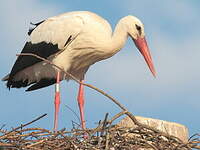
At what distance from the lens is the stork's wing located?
9.57m

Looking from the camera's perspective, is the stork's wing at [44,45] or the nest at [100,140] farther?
the stork's wing at [44,45]

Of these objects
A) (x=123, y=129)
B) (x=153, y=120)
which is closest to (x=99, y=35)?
(x=153, y=120)

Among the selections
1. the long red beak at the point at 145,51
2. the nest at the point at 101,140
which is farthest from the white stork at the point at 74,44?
the nest at the point at 101,140

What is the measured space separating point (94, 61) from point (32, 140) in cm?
391

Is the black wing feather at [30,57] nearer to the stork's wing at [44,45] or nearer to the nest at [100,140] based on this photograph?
the stork's wing at [44,45]

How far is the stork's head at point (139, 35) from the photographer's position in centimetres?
924

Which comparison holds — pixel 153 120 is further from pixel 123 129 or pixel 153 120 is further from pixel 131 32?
pixel 131 32

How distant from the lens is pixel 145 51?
930cm

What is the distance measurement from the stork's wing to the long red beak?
3.05 ft

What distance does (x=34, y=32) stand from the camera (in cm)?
1040

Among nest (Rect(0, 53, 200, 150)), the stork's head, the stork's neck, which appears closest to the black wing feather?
the stork's neck

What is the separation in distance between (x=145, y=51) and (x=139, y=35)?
0.26m

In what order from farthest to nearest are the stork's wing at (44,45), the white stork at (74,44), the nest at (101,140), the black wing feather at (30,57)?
the black wing feather at (30,57) → the stork's wing at (44,45) → the white stork at (74,44) → the nest at (101,140)

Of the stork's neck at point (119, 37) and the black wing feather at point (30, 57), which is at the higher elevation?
the stork's neck at point (119, 37)
